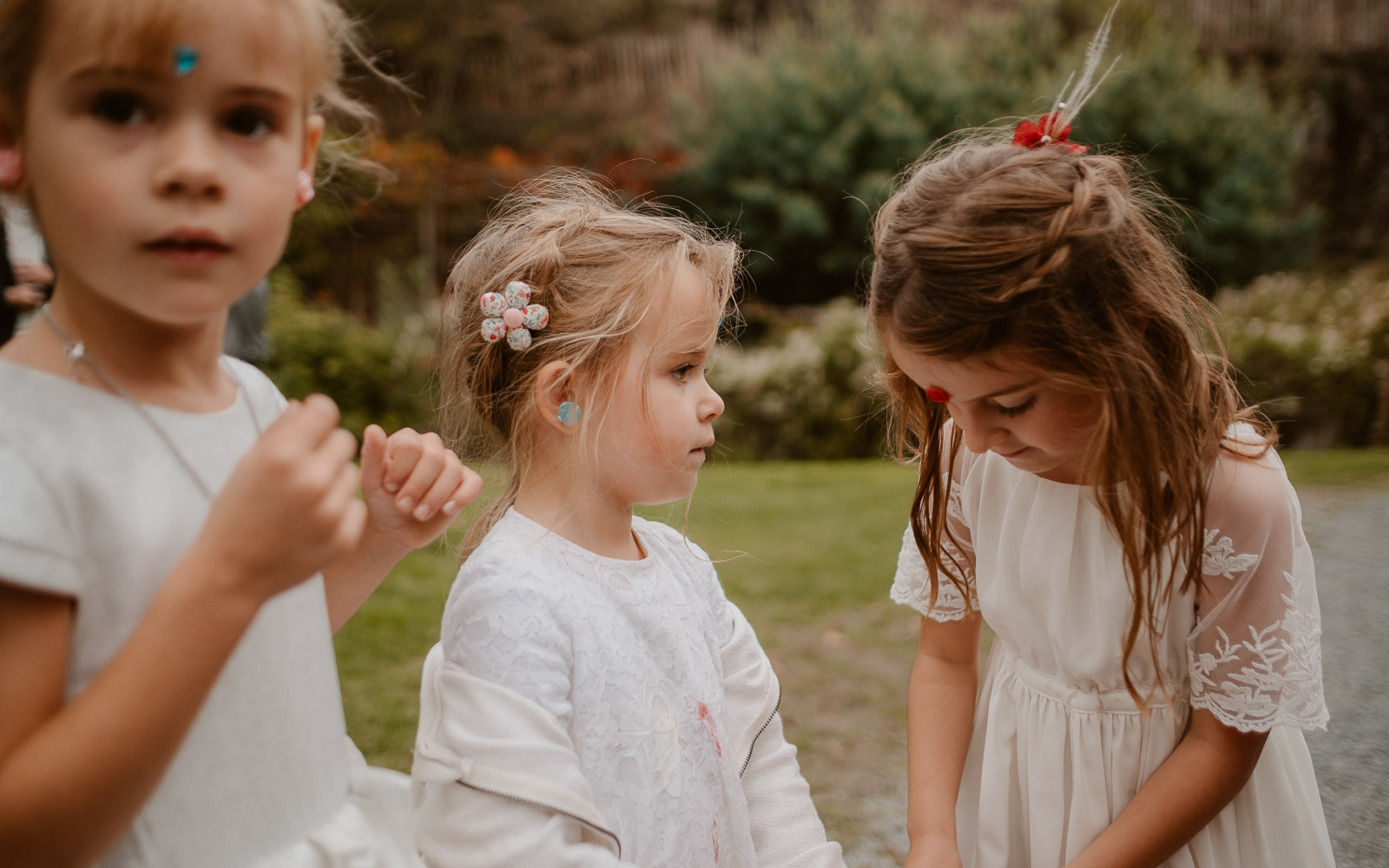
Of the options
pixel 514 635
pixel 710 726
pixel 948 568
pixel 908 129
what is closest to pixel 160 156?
pixel 514 635

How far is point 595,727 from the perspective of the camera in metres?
1.49

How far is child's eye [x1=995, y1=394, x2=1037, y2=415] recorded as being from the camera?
164cm

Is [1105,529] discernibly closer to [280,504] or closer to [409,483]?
[409,483]

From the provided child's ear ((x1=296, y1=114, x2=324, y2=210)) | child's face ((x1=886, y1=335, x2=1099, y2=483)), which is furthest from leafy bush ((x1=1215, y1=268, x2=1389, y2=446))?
child's ear ((x1=296, y1=114, x2=324, y2=210))

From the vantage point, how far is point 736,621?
1900mm

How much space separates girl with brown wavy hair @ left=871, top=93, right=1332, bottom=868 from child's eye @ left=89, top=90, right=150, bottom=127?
1140 mm

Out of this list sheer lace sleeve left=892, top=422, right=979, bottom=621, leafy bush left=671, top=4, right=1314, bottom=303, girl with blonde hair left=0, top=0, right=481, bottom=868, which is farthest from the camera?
leafy bush left=671, top=4, right=1314, bottom=303

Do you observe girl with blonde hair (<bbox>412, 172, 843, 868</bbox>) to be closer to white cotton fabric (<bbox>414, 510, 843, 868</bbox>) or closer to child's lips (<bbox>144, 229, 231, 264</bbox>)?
white cotton fabric (<bbox>414, 510, 843, 868</bbox>)

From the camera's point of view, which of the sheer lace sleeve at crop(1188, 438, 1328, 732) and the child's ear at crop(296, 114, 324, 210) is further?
the sheer lace sleeve at crop(1188, 438, 1328, 732)

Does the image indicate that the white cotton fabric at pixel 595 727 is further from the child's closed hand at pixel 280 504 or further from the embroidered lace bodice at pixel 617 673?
the child's closed hand at pixel 280 504

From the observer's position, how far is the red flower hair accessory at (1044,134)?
175cm

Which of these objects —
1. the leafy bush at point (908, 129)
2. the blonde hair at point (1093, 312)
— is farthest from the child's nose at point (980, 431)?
the leafy bush at point (908, 129)

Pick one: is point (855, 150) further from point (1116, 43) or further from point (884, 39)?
point (1116, 43)

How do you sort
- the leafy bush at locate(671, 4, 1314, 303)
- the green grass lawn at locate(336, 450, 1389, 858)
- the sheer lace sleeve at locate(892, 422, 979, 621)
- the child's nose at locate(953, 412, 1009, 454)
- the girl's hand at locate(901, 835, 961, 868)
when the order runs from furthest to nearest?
the leafy bush at locate(671, 4, 1314, 303) < the green grass lawn at locate(336, 450, 1389, 858) < the sheer lace sleeve at locate(892, 422, 979, 621) < the girl's hand at locate(901, 835, 961, 868) < the child's nose at locate(953, 412, 1009, 454)
